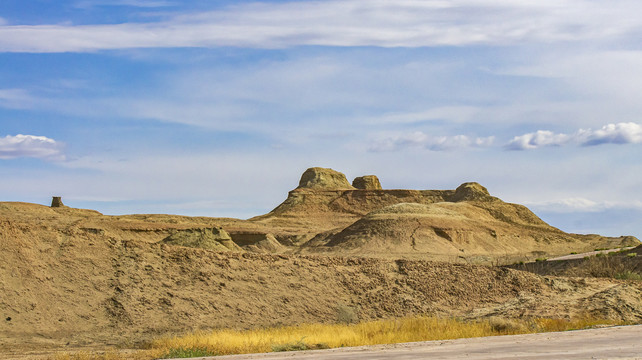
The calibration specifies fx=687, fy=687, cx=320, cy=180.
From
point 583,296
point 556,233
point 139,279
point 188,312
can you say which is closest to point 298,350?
point 188,312

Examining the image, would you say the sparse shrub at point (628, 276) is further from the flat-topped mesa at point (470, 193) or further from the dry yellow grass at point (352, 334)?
the flat-topped mesa at point (470, 193)

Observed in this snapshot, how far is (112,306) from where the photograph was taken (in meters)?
16.7

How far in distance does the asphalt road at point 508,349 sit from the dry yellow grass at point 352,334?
1138 mm

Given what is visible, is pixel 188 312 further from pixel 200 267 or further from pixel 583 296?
pixel 583 296

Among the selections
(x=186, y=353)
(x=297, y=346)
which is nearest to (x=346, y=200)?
(x=297, y=346)

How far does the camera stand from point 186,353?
11.9 metres

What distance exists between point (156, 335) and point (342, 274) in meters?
6.00

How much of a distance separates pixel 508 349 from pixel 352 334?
3.86 m

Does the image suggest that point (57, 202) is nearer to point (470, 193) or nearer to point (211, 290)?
point (470, 193)

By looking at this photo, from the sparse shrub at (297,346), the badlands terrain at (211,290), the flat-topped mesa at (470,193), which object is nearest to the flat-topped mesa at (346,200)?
the flat-topped mesa at (470,193)

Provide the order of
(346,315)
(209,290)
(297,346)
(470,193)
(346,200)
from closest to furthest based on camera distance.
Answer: (297,346) → (209,290) → (346,315) → (470,193) → (346,200)

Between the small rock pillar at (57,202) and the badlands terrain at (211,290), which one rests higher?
the small rock pillar at (57,202)

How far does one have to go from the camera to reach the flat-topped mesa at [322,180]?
10738 cm

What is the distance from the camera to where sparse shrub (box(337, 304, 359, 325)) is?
18109 mm
